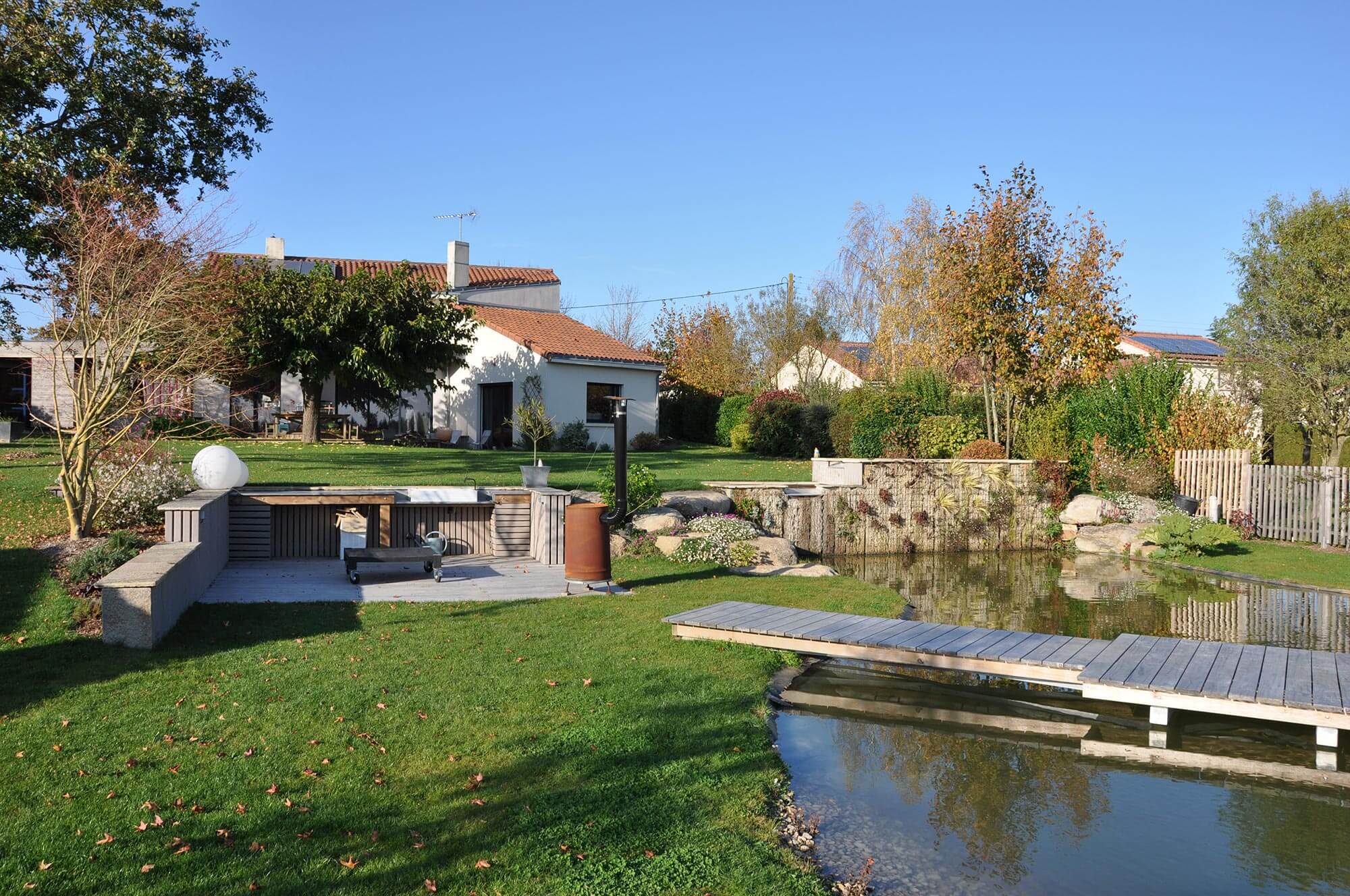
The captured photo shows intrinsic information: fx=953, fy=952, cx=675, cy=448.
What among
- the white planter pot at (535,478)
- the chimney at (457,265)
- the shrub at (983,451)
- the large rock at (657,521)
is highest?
the chimney at (457,265)

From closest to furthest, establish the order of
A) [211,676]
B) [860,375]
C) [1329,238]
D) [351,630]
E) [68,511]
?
[211,676] → [351,630] → [68,511] → [1329,238] → [860,375]

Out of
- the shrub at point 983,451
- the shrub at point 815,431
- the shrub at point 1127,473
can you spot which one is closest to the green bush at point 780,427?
the shrub at point 815,431

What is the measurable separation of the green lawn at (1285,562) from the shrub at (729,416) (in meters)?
16.2

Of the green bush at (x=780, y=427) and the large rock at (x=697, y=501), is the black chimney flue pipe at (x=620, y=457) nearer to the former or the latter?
the large rock at (x=697, y=501)

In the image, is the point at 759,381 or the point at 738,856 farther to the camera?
the point at 759,381

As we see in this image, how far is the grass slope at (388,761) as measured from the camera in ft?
13.7

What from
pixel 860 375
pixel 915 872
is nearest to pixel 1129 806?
pixel 915 872

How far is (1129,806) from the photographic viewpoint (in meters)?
5.69

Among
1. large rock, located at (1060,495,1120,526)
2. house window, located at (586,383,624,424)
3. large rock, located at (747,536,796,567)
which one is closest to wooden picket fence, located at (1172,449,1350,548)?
large rock, located at (1060,495,1120,526)

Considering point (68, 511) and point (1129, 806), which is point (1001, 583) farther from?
point (68, 511)

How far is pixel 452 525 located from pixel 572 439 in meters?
15.0

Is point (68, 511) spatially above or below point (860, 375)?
below

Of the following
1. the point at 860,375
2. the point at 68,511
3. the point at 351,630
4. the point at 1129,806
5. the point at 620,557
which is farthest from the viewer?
the point at 860,375

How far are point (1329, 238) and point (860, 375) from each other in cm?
1609
